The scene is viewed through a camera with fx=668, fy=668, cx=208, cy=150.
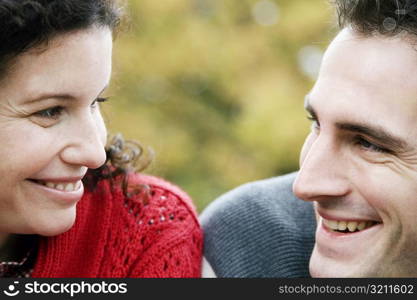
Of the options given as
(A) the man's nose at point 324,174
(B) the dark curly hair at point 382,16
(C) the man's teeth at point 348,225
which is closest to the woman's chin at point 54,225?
(A) the man's nose at point 324,174

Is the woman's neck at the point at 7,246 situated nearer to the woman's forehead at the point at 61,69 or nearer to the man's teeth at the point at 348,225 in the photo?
the woman's forehead at the point at 61,69

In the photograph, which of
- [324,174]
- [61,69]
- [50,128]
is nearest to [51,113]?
[50,128]

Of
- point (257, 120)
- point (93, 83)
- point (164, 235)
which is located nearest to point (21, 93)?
point (93, 83)

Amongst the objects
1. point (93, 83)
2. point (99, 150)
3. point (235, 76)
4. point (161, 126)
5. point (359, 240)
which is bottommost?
point (161, 126)

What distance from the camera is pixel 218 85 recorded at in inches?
255

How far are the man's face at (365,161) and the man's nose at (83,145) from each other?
2.19 ft

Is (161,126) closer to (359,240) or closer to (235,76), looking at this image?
(235,76)

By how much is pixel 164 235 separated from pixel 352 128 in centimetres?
81

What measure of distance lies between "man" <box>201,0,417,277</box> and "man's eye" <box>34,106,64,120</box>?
2.64ft

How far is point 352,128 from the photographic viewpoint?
2.12 meters

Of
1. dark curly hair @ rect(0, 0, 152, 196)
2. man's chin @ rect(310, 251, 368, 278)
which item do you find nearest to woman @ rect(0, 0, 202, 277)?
dark curly hair @ rect(0, 0, 152, 196)

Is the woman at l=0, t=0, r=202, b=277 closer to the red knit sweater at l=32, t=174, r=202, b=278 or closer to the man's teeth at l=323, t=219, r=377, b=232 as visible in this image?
the red knit sweater at l=32, t=174, r=202, b=278

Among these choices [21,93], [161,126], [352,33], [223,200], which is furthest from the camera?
[161,126]

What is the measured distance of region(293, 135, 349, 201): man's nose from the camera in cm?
214
